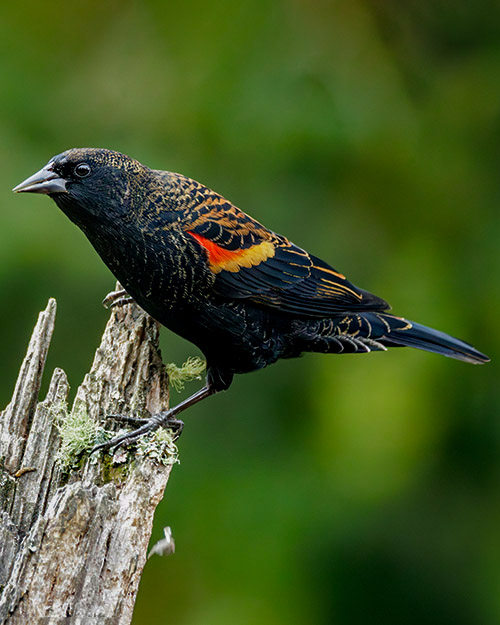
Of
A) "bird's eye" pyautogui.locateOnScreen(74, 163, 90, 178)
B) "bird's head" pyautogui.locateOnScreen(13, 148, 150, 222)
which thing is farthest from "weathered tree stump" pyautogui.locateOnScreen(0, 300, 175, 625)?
"bird's eye" pyautogui.locateOnScreen(74, 163, 90, 178)

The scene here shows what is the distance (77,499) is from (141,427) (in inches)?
22.5

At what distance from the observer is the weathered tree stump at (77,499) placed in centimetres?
243

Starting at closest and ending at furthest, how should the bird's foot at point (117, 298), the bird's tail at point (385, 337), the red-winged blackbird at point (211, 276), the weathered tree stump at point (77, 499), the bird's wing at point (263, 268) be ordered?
1. the weathered tree stump at point (77, 499)
2. the red-winged blackbird at point (211, 276)
3. the bird's wing at point (263, 268)
4. the bird's foot at point (117, 298)
5. the bird's tail at point (385, 337)

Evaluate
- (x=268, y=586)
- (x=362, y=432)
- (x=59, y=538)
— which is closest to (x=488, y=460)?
(x=362, y=432)

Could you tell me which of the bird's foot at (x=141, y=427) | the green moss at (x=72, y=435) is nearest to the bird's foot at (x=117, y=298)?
the bird's foot at (x=141, y=427)

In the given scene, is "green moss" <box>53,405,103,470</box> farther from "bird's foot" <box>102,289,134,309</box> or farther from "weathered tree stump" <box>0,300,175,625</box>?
"bird's foot" <box>102,289,134,309</box>

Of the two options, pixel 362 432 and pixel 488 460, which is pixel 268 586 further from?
pixel 488 460

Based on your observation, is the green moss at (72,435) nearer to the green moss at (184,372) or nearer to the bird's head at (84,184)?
the green moss at (184,372)

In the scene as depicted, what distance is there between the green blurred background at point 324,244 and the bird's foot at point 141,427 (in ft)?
4.55

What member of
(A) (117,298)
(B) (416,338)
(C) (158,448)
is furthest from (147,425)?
(B) (416,338)

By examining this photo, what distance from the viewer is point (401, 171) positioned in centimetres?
475

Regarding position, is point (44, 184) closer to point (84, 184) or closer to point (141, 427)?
point (84, 184)

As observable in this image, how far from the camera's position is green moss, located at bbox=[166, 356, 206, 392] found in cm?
345

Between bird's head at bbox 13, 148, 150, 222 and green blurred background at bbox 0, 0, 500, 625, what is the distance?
1.14m
